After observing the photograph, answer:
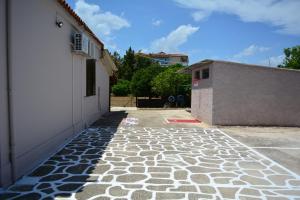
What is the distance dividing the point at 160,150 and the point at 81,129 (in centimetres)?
410

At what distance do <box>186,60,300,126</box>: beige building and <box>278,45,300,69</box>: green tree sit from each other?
2534 centimetres

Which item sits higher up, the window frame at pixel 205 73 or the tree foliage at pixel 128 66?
the tree foliage at pixel 128 66

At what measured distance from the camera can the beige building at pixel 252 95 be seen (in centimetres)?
1377

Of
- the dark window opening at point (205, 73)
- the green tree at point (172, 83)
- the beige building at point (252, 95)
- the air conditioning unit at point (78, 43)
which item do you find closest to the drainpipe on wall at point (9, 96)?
the air conditioning unit at point (78, 43)

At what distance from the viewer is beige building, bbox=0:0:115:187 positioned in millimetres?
5020

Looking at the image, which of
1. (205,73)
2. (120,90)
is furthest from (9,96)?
(120,90)

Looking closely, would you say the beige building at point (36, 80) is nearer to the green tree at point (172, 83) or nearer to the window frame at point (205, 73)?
the window frame at point (205, 73)

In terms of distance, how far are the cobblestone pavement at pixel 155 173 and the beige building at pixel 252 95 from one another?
4.47 metres

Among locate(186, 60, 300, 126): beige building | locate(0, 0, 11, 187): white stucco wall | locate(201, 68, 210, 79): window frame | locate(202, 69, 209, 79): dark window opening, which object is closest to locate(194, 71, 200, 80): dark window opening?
locate(201, 68, 210, 79): window frame

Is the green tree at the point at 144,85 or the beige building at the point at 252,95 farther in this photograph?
the green tree at the point at 144,85

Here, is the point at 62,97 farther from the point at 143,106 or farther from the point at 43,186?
the point at 143,106

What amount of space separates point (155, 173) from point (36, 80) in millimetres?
3289

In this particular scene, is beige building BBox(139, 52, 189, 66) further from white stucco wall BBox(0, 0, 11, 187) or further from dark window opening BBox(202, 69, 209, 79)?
white stucco wall BBox(0, 0, 11, 187)

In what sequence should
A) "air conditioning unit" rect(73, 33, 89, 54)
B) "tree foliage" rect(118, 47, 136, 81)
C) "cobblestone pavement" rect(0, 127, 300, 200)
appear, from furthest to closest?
"tree foliage" rect(118, 47, 136, 81), "air conditioning unit" rect(73, 33, 89, 54), "cobblestone pavement" rect(0, 127, 300, 200)
